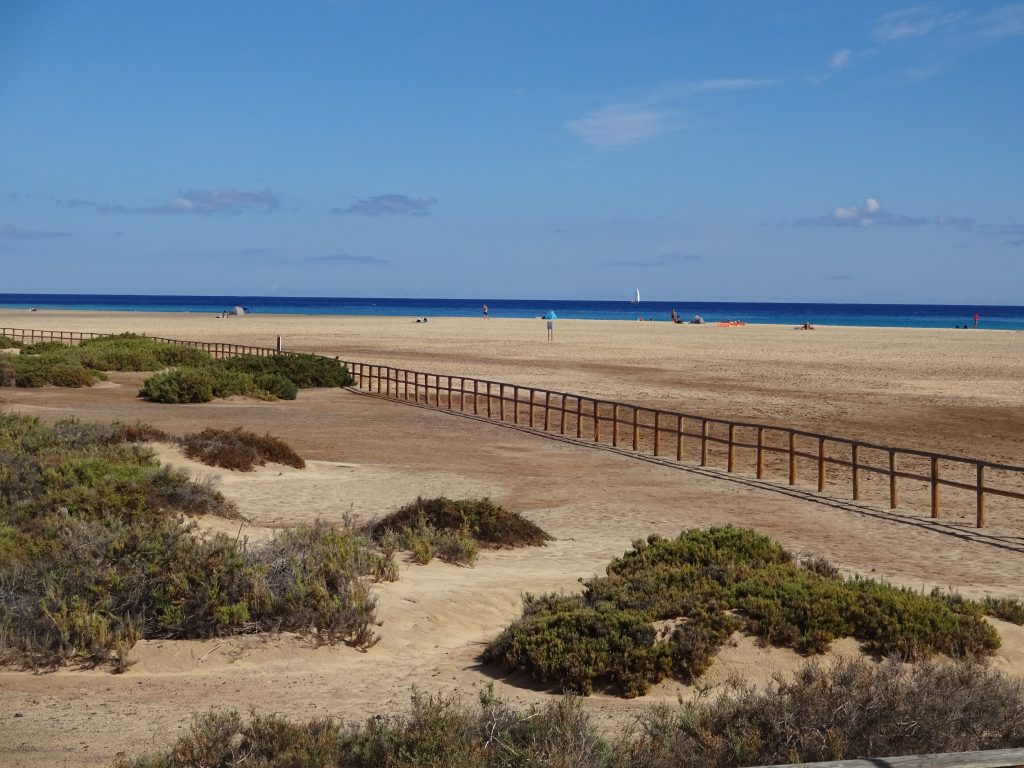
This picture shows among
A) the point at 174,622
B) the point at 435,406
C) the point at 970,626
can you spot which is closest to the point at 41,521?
the point at 174,622

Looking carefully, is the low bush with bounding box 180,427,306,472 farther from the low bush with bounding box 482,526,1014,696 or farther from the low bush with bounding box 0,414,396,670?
the low bush with bounding box 482,526,1014,696

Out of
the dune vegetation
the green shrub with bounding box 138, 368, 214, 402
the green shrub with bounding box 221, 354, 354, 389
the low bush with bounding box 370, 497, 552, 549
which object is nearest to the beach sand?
the low bush with bounding box 370, 497, 552, 549

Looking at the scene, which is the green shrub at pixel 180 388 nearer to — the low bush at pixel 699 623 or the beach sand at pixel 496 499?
the beach sand at pixel 496 499

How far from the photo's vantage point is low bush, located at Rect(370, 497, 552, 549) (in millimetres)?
11688

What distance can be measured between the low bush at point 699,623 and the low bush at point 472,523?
2.78 meters

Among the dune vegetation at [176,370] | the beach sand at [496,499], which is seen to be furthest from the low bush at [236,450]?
the dune vegetation at [176,370]

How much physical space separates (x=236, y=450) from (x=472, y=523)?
6.00m

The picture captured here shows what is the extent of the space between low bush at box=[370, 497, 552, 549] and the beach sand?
0.29 m

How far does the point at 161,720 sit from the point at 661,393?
27.8m

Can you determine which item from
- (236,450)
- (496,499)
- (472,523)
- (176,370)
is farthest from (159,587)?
(176,370)

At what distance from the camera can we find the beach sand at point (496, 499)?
22.4 ft

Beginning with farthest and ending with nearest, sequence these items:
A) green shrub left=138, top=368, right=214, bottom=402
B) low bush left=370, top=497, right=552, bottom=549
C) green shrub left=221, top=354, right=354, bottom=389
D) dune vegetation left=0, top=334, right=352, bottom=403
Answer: green shrub left=221, top=354, right=354, bottom=389, dune vegetation left=0, top=334, right=352, bottom=403, green shrub left=138, top=368, right=214, bottom=402, low bush left=370, top=497, right=552, bottom=549

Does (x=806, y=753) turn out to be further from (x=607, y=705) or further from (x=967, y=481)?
(x=967, y=481)

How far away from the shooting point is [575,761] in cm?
485
